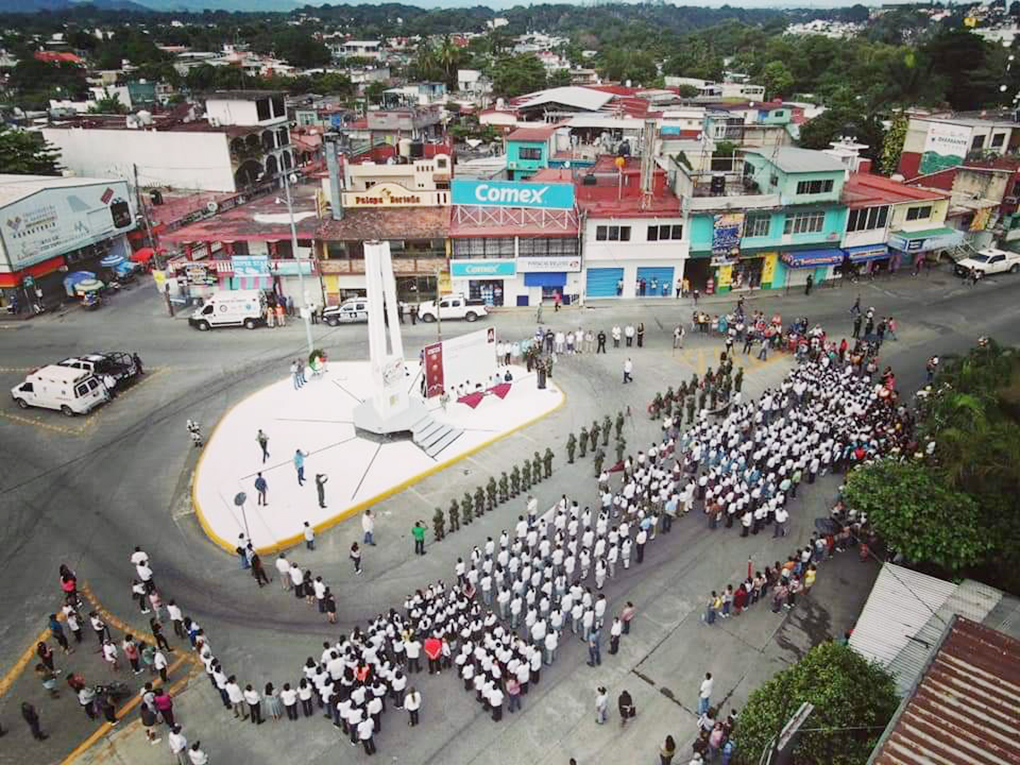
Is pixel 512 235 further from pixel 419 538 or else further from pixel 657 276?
pixel 419 538

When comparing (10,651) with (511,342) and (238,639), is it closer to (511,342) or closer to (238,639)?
(238,639)

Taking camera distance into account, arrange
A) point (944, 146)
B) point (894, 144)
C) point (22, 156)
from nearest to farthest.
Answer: point (22, 156), point (944, 146), point (894, 144)

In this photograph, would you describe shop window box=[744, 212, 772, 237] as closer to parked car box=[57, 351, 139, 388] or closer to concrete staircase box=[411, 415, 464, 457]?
concrete staircase box=[411, 415, 464, 457]

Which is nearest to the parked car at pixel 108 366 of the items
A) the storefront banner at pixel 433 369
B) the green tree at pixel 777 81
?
the storefront banner at pixel 433 369

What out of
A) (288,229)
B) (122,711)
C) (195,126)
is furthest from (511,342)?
(195,126)

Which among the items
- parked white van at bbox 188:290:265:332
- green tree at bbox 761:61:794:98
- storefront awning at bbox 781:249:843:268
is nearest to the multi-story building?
parked white van at bbox 188:290:265:332

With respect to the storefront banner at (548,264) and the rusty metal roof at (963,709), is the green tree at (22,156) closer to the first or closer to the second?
the storefront banner at (548,264)

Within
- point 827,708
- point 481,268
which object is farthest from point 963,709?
point 481,268

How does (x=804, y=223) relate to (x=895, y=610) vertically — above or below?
above
